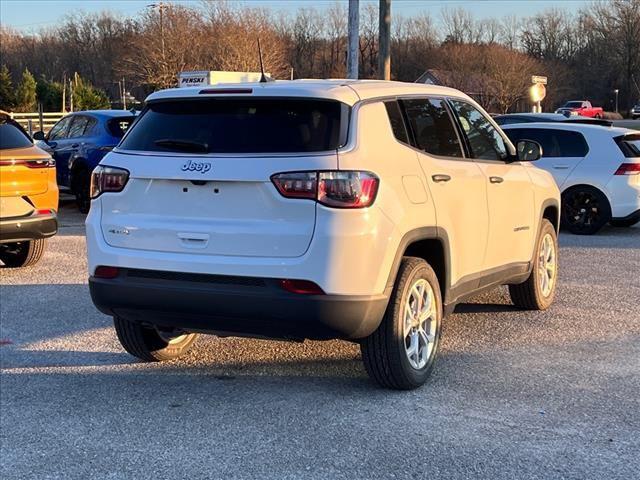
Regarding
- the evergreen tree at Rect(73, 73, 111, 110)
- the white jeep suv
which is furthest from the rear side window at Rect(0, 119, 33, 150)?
the evergreen tree at Rect(73, 73, 111, 110)

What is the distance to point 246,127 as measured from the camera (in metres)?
4.32

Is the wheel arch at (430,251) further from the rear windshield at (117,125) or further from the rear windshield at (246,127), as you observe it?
the rear windshield at (117,125)

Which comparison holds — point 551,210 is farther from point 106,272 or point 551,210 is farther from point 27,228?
point 27,228

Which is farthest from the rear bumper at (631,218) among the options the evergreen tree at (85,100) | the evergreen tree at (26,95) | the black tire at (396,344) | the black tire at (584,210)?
the evergreen tree at (26,95)

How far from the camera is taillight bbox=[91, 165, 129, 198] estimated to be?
4.46m

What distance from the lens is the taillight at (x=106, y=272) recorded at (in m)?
4.48

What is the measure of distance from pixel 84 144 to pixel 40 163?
5.59 metres

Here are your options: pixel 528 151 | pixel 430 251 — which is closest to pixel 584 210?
pixel 528 151

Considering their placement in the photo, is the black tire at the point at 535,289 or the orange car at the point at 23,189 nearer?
the black tire at the point at 535,289

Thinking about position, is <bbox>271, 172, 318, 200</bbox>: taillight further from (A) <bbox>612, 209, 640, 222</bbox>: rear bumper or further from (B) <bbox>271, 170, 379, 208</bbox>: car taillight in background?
(A) <bbox>612, 209, 640, 222</bbox>: rear bumper

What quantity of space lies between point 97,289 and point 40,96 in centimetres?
5310

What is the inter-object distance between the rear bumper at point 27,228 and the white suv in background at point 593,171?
7186 millimetres

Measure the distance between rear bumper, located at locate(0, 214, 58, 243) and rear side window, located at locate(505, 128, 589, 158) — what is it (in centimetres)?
685

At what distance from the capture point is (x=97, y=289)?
4.52m
